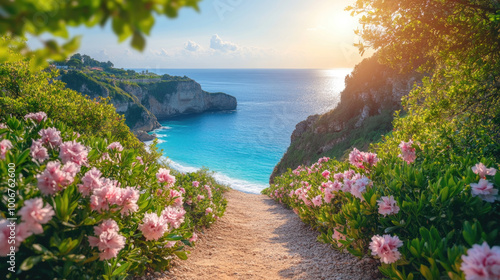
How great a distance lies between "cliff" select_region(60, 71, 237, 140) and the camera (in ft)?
222

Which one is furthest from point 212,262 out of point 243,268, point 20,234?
point 20,234

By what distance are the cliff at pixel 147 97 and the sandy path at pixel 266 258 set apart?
57963 millimetres

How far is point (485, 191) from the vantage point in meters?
2.85

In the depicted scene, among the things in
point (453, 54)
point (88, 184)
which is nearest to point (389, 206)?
point (88, 184)

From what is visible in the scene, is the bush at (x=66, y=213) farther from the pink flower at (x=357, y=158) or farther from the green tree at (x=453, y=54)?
the green tree at (x=453, y=54)

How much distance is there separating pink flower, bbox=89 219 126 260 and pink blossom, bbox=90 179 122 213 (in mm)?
170

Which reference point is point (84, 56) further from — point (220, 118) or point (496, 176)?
point (496, 176)

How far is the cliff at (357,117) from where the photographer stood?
26.8m

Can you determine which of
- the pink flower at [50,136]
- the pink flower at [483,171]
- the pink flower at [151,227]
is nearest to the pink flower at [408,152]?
the pink flower at [483,171]

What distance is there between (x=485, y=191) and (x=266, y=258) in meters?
3.60

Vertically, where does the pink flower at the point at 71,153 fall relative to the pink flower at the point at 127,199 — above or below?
above

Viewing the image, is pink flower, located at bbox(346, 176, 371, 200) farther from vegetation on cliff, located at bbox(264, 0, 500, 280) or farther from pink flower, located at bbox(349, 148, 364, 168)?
pink flower, located at bbox(349, 148, 364, 168)

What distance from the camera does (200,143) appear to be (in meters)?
64.1

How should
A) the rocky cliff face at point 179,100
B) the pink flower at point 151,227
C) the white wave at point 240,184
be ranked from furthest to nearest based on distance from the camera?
the rocky cliff face at point 179,100 → the white wave at point 240,184 → the pink flower at point 151,227
